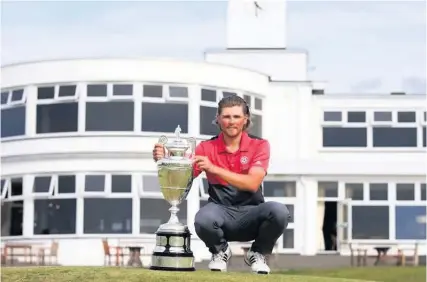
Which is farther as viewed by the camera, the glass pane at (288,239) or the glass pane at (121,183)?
the glass pane at (288,239)

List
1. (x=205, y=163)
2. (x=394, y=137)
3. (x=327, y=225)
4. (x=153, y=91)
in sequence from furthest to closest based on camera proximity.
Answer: (x=394, y=137) < (x=327, y=225) < (x=153, y=91) < (x=205, y=163)

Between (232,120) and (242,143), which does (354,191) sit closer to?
(242,143)

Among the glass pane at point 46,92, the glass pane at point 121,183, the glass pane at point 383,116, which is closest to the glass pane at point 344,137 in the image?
the glass pane at point 383,116

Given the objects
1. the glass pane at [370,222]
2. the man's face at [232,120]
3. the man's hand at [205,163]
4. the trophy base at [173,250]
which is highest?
the man's face at [232,120]

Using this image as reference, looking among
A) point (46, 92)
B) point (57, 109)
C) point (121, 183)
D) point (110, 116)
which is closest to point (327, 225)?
point (121, 183)

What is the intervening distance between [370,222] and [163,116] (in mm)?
6690

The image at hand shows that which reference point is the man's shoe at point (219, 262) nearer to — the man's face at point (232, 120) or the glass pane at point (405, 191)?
the man's face at point (232, 120)

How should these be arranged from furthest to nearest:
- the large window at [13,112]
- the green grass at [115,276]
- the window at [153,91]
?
the large window at [13,112] → the window at [153,91] → the green grass at [115,276]

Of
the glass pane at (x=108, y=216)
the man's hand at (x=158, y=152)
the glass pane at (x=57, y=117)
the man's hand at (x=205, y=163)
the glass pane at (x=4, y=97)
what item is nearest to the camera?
the man's hand at (x=205, y=163)

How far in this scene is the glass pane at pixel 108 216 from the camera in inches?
1086

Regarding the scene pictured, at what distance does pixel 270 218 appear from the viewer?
8320 mm

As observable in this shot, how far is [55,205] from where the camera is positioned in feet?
91.8

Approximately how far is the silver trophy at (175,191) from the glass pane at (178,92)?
1965 centimetres

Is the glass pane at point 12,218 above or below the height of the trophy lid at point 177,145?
below
